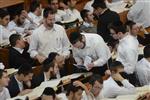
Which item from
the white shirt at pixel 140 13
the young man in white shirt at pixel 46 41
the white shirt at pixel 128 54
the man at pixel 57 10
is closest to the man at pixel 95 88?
the white shirt at pixel 128 54

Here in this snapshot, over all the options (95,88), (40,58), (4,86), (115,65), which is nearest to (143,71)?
(115,65)

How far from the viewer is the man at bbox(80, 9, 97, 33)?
8110mm

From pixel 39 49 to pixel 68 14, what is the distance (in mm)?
2924

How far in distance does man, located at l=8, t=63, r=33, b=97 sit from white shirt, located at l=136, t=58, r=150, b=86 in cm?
151

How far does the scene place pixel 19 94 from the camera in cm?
559

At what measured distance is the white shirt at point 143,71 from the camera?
5.96 m

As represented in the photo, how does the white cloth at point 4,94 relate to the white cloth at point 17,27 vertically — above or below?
below

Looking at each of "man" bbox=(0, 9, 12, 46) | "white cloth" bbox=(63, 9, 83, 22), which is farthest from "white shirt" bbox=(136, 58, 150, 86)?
"white cloth" bbox=(63, 9, 83, 22)

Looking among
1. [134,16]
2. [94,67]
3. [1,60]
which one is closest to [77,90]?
[94,67]

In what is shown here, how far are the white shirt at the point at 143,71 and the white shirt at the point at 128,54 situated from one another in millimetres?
87

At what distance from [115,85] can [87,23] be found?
3089 mm

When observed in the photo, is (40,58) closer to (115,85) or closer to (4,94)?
(4,94)

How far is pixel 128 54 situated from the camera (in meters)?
6.04

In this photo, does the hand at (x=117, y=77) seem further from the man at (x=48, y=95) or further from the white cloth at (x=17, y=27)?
the white cloth at (x=17, y=27)
